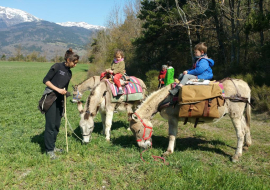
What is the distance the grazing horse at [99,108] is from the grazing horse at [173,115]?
24.2 inches

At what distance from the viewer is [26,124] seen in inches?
292

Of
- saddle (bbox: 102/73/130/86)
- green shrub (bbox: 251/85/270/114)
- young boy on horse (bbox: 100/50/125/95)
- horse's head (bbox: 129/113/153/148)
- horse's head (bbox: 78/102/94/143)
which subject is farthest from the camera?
green shrub (bbox: 251/85/270/114)

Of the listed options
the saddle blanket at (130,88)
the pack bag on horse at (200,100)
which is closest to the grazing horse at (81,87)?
the saddle blanket at (130,88)

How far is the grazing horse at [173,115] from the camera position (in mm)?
4590

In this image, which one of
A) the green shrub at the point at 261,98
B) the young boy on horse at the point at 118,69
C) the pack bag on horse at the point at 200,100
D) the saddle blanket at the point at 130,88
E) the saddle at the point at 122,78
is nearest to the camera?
the pack bag on horse at the point at 200,100

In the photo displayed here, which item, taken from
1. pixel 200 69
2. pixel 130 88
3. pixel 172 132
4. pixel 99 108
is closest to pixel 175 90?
pixel 200 69

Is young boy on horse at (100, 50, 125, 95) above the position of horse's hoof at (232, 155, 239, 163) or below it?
above

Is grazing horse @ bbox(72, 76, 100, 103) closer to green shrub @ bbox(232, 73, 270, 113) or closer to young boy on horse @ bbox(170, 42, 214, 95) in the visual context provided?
young boy on horse @ bbox(170, 42, 214, 95)

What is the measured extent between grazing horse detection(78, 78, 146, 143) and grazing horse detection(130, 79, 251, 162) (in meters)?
0.61

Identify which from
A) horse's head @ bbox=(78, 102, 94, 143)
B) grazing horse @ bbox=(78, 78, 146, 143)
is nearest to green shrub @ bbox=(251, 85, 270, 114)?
grazing horse @ bbox=(78, 78, 146, 143)

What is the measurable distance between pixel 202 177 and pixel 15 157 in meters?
4.10

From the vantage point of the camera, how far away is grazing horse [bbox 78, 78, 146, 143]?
5.18m

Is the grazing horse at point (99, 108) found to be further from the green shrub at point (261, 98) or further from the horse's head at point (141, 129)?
the green shrub at point (261, 98)

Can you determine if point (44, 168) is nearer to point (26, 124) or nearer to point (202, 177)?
point (202, 177)
